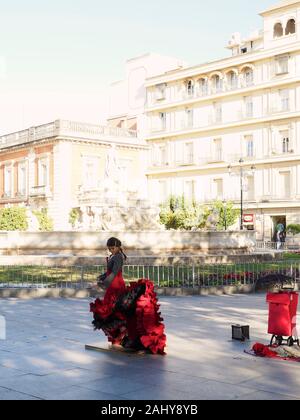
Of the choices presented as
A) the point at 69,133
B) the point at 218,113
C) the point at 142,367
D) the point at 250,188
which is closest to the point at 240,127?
the point at 218,113

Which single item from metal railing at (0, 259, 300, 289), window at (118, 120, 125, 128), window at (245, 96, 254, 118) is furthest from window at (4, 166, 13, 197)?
metal railing at (0, 259, 300, 289)

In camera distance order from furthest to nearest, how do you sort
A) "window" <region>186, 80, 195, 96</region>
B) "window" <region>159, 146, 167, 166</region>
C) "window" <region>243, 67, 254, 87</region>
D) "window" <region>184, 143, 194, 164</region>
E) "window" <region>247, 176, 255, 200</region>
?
"window" <region>159, 146, 167, 166</region> → "window" <region>184, 143, 194, 164</region> → "window" <region>186, 80, 195, 96</region> → "window" <region>247, 176, 255, 200</region> → "window" <region>243, 67, 254, 87</region>

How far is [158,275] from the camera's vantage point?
1539 centimetres

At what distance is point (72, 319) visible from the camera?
1060 cm

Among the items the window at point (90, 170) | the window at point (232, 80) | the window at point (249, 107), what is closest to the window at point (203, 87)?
the window at point (232, 80)

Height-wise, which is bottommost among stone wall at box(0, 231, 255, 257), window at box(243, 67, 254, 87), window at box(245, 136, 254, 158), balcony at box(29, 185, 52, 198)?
stone wall at box(0, 231, 255, 257)

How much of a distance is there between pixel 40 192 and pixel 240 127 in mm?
16754

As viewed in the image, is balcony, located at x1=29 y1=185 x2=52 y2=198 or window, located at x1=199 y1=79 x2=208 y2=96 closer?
balcony, located at x1=29 y1=185 x2=52 y2=198

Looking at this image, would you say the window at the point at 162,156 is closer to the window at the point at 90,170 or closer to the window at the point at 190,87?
the window at the point at 190,87

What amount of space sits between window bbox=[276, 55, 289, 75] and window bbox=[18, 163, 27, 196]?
22267mm

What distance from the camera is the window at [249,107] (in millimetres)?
49531

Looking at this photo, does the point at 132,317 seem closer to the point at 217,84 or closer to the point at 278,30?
the point at 278,30

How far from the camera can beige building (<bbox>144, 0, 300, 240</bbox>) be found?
1829 inches

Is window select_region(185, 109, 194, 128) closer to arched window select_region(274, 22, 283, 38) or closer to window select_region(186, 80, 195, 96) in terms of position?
window select_region(186, 80, 195, 96)
